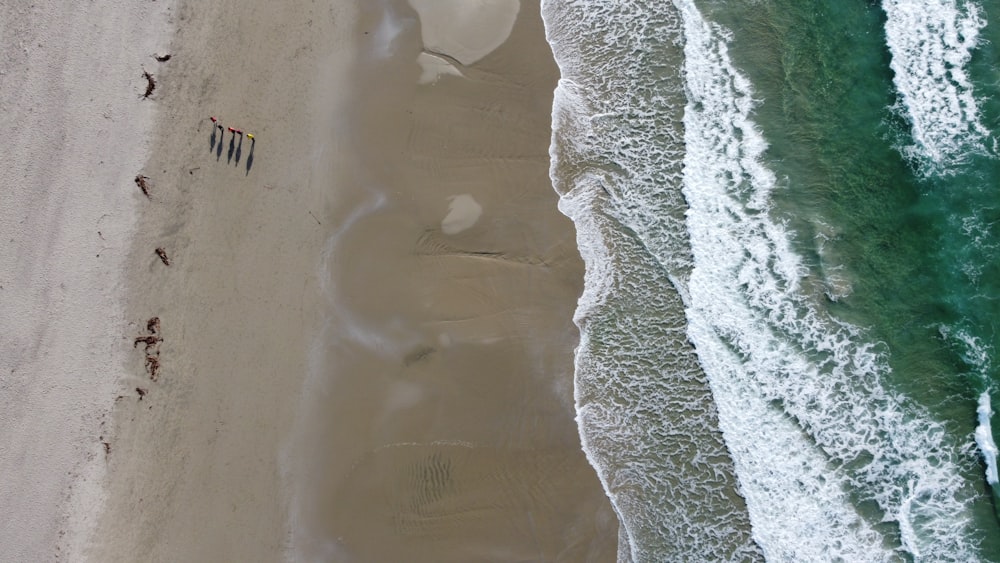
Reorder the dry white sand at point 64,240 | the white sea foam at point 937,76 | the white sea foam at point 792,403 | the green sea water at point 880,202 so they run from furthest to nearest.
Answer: the white sea foam at point 937,76 → the green sea water at point 880,202 → the dry white sand at point 64,240 → the white sea foam at point 792,403

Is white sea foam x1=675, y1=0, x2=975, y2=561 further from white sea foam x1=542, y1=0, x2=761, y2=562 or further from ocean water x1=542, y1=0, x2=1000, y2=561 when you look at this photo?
white sea foam x1=542, y1=0, x2=761, y2=562

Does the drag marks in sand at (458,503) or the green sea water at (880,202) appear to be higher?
the green sea water at (880,202)

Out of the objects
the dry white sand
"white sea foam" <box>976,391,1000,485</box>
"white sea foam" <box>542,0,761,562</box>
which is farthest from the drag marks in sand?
"white sea foam" <box>976,391,1000,485</box>

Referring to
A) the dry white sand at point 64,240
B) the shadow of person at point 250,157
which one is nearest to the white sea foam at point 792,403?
the shadow of person at point 250,157

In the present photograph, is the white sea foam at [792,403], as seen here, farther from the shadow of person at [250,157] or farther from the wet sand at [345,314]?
the shadow of person at [250,157]

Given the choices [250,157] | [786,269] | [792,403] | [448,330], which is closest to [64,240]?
[250,157]

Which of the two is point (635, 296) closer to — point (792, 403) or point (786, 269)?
point (786, 269)

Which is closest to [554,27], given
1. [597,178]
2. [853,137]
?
[597,178]
